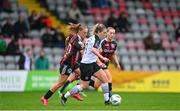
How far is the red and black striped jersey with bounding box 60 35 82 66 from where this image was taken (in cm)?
1969

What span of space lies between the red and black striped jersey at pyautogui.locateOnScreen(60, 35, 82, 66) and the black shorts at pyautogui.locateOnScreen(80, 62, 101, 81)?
4.26 feet

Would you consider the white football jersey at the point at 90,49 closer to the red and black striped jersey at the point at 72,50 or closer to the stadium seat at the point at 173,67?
the red and black striped jersey at the point at 72,50

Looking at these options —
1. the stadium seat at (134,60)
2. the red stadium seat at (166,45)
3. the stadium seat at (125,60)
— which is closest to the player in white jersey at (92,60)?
the stadium seat at (125,60)

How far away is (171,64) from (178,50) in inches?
47.2

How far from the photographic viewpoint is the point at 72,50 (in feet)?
65.5

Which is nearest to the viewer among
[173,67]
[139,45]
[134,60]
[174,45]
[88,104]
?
[88,104]

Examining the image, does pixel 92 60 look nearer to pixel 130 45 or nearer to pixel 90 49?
pixel 90 49

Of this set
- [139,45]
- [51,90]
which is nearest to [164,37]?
[139,45]

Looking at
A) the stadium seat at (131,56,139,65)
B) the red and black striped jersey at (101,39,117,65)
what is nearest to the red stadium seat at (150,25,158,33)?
the stadium seat at (131,56,139,65)

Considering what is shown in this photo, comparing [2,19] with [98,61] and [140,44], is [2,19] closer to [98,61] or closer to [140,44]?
[140,44]

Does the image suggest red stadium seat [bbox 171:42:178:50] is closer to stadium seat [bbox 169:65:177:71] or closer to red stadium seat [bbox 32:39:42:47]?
stadium seat [bbox 169:65:177:71]

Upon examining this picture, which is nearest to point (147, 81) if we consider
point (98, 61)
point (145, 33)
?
point (145, 33)

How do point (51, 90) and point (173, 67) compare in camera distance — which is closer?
point (51, 90)

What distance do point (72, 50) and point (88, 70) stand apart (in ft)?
5.57
